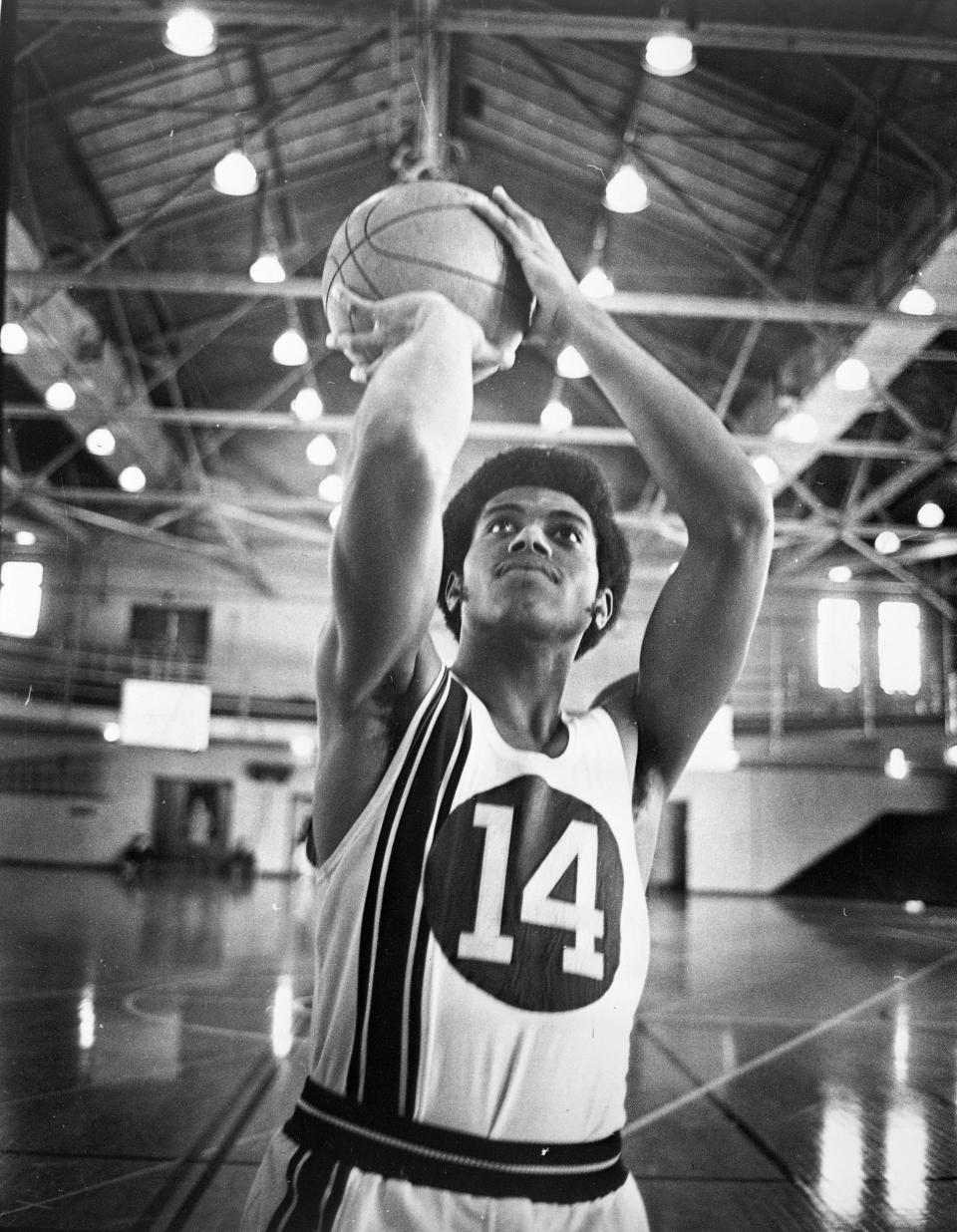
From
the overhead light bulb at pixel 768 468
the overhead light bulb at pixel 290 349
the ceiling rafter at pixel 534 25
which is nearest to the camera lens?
the ceiling rafter at pixel 534 25

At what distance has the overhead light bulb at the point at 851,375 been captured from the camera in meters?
3.49

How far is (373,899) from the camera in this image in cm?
132

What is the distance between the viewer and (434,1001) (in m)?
1.31

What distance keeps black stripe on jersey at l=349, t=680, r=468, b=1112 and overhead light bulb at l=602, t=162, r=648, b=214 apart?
1.23 meters

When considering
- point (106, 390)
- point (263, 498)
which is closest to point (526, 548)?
point (263, 498)

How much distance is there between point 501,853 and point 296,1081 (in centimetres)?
212

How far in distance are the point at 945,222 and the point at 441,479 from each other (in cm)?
185

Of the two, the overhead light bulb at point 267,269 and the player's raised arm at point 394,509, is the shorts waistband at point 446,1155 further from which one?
the overhead light bulb at point 267,269

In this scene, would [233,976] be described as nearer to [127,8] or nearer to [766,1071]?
[766,1071]

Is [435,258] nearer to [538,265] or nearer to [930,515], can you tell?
[538,265]

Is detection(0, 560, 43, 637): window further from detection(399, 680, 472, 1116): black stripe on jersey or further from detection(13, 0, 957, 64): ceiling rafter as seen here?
detection(399, 680, 472, 1116): black stripe on jersey

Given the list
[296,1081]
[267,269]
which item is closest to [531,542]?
[267,269]

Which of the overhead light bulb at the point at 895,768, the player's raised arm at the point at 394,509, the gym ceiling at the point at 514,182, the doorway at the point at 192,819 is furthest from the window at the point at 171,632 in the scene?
the overhead light bulb at the point at 895,768

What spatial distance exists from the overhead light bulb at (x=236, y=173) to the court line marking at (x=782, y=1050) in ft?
6.76
